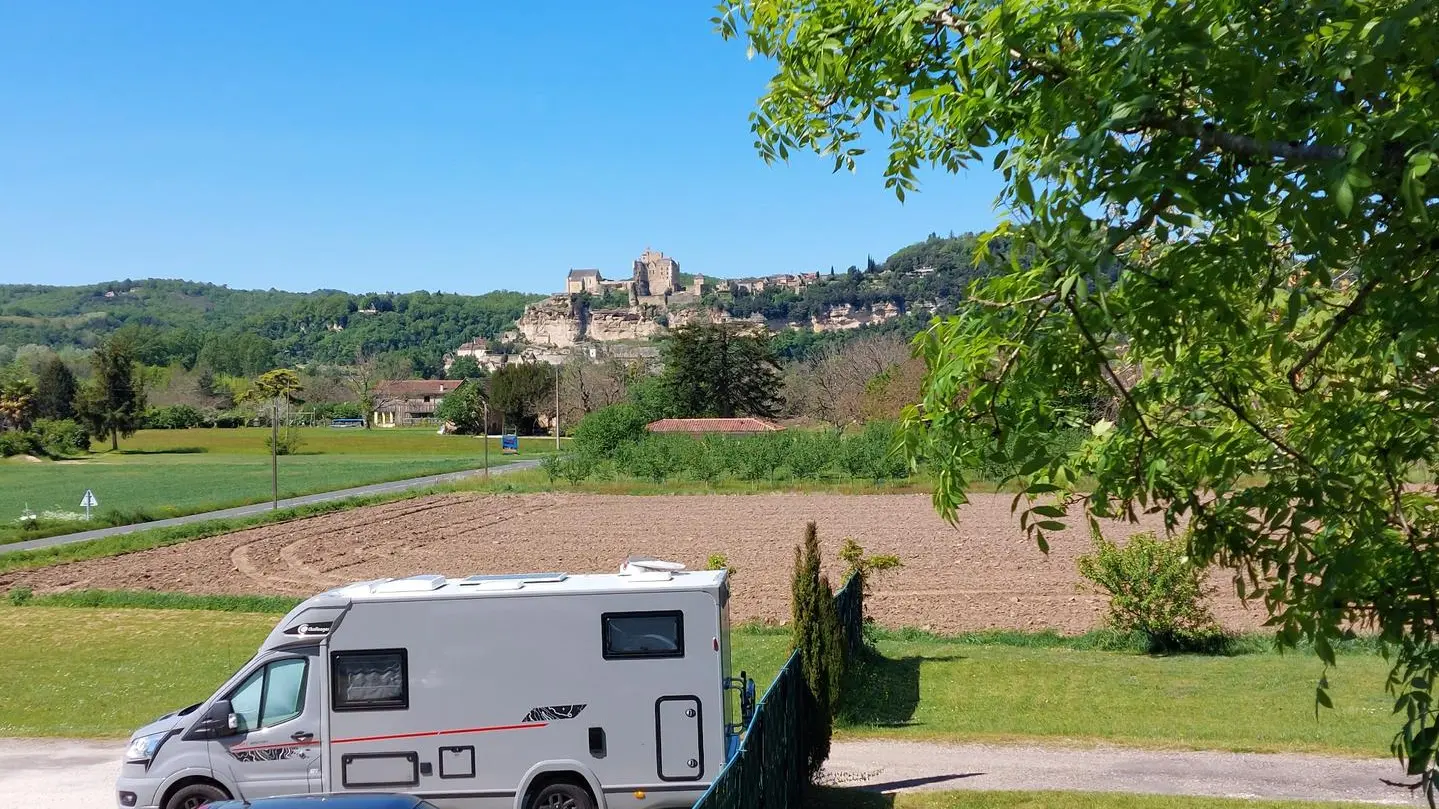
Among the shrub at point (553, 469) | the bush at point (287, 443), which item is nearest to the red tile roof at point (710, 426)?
the shrub at point (553, 469)

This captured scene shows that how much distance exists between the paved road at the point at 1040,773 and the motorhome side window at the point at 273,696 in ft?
10.1

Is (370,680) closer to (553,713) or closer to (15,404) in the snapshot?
(553,713)

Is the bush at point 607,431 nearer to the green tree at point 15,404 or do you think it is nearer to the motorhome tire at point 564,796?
the motorhome tire at point 564,796

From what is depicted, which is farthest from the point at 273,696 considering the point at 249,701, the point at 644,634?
the point at 644,634

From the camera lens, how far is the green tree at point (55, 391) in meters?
118

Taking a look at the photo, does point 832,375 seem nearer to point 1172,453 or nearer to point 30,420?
point 30,420

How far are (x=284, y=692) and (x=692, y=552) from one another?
25.4m

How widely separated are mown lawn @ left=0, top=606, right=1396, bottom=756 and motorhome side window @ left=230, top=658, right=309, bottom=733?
22.5 feet

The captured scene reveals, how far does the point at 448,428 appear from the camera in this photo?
444ft

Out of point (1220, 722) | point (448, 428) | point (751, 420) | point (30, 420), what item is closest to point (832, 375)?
point (751, 420)

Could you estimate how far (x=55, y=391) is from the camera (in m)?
119

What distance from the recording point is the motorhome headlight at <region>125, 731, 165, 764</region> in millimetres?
10969

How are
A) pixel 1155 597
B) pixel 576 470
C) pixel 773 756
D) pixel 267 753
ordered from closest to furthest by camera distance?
pixel 773 756, pixel 267 753, pixel 1155 597, pixel 576 470

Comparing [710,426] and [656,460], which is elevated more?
[710,426]
